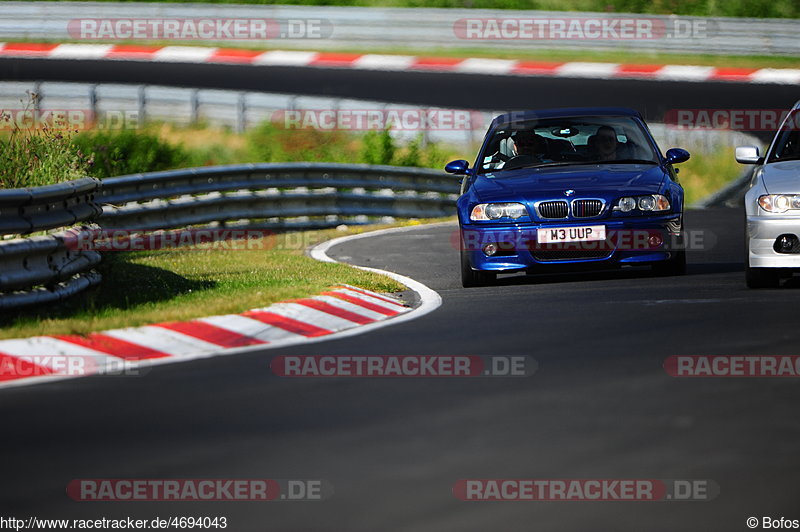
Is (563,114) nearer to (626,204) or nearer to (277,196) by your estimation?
(626,204)

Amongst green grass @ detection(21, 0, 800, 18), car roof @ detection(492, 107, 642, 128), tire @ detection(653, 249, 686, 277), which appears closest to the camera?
tire @ detection(653, 249, 686, 277)

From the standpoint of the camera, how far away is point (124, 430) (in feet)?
20.4

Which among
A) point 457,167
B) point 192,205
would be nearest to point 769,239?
point 457,167

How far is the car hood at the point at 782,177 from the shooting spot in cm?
1088

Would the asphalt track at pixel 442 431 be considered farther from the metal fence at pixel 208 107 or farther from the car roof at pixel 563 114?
the metal fence at pixel 208 107

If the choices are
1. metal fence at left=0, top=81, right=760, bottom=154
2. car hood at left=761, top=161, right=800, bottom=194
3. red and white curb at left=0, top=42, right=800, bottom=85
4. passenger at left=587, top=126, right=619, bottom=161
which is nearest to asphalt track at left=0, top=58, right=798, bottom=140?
red and white curb at left=0, top=42, right=800, bottom=85

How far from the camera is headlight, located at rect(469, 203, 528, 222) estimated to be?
39.4 feet

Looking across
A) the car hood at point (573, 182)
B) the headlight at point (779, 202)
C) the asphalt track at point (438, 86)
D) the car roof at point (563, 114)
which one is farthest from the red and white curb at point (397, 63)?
the headlight at point (779, 202)

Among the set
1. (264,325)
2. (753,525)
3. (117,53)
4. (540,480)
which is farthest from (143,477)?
(117,53)

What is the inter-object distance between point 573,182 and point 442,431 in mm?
6304

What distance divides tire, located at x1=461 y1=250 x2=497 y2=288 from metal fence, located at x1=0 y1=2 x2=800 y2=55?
1855cm

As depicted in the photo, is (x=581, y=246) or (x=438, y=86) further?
A: (x=438, y=86)

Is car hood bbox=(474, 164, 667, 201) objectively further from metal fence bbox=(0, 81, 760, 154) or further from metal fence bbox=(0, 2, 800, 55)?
metal fence bbox=(0, 2, 800, 55)

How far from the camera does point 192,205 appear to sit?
18.9m
